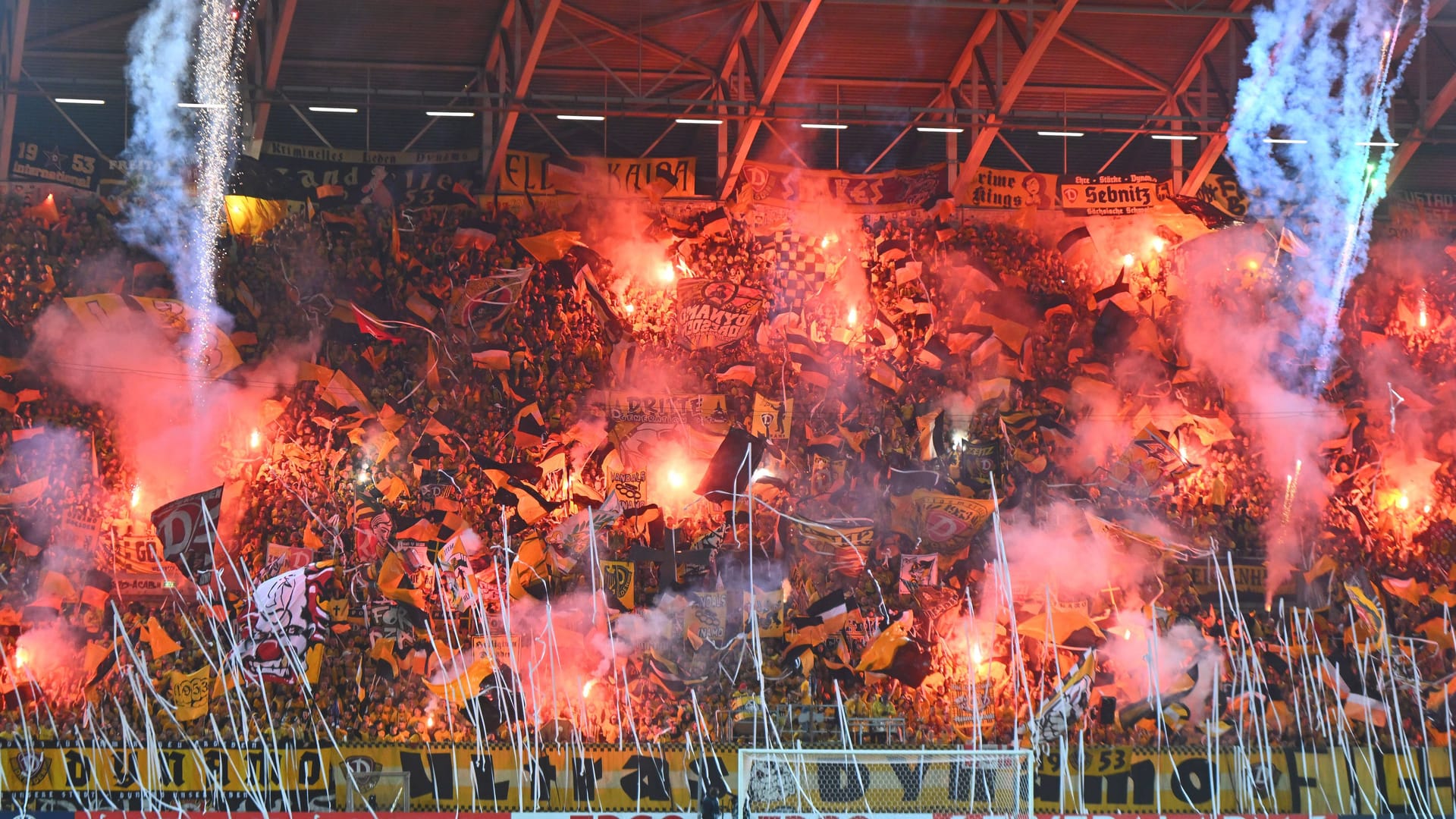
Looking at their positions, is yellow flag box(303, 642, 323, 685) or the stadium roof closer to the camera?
yellow flag box(303, 642, 323, 685)

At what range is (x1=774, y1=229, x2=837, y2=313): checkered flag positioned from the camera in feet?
66.8

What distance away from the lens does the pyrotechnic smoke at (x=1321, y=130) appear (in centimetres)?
1902

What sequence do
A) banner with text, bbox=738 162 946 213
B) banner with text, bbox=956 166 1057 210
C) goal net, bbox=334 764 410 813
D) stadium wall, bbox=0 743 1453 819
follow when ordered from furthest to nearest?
banner with text, bbox=956 166 1057 210 < banner with text, bbox=738 162 946 213 < goal net, bbox=334 764 410 813 < stadium wall, bbox=0 743 1453 819

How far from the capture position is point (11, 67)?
59.0ft

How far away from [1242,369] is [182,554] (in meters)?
15.3

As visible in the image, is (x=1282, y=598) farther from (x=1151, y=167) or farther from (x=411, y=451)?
(x=411, y=451)

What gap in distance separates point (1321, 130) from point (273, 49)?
567 inches

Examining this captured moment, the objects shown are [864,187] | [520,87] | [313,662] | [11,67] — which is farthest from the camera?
[864,187]

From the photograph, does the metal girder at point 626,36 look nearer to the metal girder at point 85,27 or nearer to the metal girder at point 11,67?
the metal girder at point 85,27

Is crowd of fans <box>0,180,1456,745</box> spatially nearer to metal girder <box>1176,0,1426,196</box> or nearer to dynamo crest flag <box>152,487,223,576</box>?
dynamo crest flag <box>152,487,223,576</box>

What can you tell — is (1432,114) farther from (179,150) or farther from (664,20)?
(179,150)

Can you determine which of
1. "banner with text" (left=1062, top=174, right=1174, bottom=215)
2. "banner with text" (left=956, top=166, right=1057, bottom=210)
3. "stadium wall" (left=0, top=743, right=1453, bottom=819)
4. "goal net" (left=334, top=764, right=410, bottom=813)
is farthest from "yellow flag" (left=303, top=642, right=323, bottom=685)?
"banner with text" (left=1062, top=174, right=1174, bottom=215)

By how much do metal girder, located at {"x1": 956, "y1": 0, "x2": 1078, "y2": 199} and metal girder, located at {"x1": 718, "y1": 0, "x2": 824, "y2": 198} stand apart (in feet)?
9.07

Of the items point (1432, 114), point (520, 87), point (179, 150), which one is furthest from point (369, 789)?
point (1432, 114)
